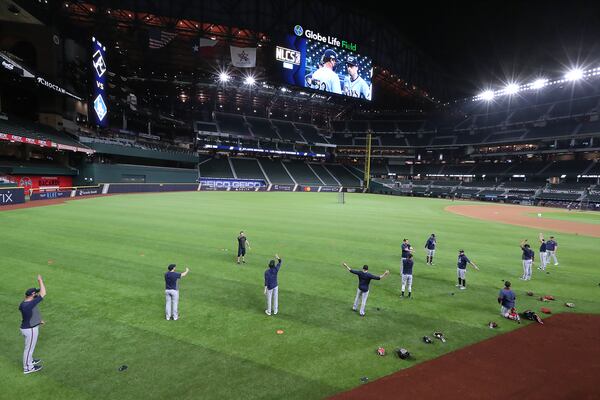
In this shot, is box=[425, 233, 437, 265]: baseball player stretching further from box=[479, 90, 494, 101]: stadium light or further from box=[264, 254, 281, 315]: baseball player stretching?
box=[479, 90, 494, 101]: stadium light

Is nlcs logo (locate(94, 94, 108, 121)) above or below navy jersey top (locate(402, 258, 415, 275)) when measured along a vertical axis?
above

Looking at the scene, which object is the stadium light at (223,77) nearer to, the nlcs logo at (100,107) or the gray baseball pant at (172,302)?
the nlcs logo at (100,107)

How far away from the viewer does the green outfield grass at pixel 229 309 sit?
6277mm

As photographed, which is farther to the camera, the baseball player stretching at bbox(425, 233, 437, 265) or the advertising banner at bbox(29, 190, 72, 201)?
the advertising banner at bbox(29, 190, 72, 201)

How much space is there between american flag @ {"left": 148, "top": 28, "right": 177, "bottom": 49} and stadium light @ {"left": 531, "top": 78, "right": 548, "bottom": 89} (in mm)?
76646

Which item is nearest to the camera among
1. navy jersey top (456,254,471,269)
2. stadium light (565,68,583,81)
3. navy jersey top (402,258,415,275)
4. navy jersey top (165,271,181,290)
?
navy jersey top (165,271,181,290)

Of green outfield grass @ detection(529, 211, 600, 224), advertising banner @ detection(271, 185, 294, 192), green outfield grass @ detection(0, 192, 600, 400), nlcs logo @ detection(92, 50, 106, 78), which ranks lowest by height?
green outfield grass @ detection(0, 192, 600, 400)

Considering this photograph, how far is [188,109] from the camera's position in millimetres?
81938

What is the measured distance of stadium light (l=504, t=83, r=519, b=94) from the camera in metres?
73.7

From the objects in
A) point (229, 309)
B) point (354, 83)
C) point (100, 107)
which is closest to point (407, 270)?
point (229, 309)

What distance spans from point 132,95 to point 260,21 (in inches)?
1356

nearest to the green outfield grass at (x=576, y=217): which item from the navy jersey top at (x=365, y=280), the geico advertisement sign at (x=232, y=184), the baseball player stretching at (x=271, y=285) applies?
the navy jersey top at (x=365, y=280)

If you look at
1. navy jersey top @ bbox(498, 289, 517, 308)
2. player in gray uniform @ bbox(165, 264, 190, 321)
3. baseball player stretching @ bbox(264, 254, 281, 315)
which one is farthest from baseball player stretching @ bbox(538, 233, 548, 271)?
player in gray uniform @ bbox(165, 264, 190, 321)

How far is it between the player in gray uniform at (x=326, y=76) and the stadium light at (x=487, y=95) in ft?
157
